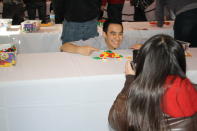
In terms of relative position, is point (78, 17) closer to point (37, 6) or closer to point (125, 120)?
point (125, 120)

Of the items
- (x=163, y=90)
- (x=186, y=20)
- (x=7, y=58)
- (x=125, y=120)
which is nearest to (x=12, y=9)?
(x=7, y=58)

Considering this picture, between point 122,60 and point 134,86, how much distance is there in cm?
82

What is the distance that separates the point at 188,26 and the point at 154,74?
1597mm

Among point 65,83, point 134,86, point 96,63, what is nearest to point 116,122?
point 134,86

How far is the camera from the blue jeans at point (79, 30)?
2453 mm

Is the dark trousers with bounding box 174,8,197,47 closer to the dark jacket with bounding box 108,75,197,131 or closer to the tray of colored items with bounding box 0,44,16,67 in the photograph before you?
the dark jacket with bounding box 108,75,197,131

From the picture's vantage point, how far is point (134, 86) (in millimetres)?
1072

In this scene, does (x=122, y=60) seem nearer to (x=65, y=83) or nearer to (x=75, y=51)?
(x=75, y=51)

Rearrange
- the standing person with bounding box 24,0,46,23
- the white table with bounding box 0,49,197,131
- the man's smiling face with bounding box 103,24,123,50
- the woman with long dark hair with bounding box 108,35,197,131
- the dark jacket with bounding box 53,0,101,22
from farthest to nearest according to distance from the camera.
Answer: the standing person with bounding box 24,0,46,23 < the dark jacket with bounding box 53,0,101,22 < the man's smiling face with bounding box 103,24,123,50 < the white table with bounding box 0,49,197,131 < the woman with long dark hair with bounding box 108,35,197,131

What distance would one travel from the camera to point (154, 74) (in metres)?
1.01

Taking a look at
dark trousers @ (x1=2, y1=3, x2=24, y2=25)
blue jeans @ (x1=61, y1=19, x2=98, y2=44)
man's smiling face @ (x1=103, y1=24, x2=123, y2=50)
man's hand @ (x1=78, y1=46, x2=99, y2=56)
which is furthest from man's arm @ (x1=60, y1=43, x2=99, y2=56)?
dark trousers @ (x1=2, y1=3, x2=24, y2=25)

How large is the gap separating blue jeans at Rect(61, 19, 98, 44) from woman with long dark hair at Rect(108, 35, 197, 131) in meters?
1.46

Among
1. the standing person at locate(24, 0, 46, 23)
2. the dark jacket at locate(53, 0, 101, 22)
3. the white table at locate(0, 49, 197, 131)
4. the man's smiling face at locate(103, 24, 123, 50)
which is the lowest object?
the white table at locate(0, 49, 197, 131)

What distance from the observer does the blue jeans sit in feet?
8.05
